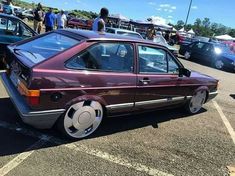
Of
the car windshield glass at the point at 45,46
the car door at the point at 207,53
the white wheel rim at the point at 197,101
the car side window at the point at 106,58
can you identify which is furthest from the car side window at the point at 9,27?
Answer: the car door at the point at 207,53

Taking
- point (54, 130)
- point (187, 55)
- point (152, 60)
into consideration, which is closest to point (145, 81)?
point (152, 60)

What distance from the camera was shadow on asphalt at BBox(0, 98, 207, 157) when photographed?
427 centimetres

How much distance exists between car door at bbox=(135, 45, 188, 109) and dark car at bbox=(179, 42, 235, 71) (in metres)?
12.3

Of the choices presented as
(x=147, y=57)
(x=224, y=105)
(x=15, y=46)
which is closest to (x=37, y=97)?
(x=15, y=46)

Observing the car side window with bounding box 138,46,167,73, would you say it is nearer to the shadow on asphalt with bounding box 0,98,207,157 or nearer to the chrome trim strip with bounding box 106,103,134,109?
the chrome trim strip with bounding box 106,103,134,109

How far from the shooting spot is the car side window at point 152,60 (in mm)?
5227

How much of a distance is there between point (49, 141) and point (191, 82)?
3.08 meters

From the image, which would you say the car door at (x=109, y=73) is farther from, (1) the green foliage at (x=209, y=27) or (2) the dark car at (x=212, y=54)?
(1) the green foliage at (x=209, y=27)

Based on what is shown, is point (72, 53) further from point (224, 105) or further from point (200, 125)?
point (224, 105)

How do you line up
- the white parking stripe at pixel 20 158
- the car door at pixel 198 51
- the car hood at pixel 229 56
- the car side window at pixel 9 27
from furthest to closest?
the car door at pixel 198 51 < the car hood at pixel 229 56 < the car side window at pixel 9 27 < the white parking stripe at pixel 20 158

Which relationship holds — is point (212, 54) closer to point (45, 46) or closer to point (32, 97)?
point (45, 46)

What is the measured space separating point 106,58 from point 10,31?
457 cm

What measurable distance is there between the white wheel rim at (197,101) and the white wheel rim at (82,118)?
2.56m

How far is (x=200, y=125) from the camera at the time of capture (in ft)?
20.3
